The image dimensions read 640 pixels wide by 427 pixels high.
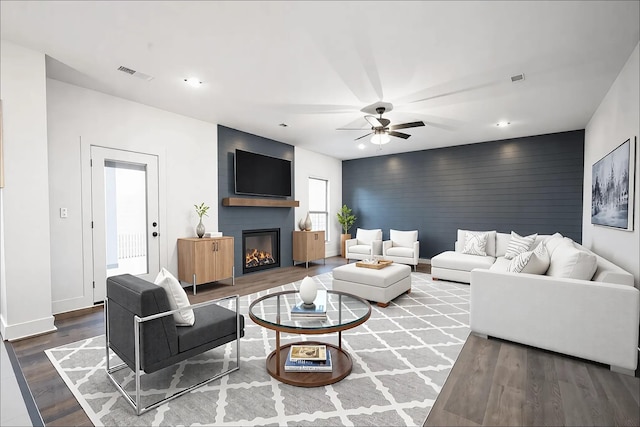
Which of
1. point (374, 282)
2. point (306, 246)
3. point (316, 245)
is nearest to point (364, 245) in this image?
point (316, 245)

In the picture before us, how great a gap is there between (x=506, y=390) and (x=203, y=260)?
4.07 m

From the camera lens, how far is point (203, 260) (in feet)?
15.4

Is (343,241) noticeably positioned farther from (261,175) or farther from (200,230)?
(200,230)

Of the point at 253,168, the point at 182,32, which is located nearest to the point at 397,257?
the point at 253,168

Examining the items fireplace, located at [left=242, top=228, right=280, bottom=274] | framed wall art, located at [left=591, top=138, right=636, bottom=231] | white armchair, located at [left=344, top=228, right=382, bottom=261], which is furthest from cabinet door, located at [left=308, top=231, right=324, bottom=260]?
framed wall art, located at [left=591, top=138, right=636, bottom=231]

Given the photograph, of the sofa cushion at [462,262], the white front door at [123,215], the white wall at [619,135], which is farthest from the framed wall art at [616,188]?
the white front door at [123,215]

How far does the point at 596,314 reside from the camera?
2465 millimetres

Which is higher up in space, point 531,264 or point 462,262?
point 531,264

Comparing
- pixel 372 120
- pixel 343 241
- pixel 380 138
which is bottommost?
pixel 343 241

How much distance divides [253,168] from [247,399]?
4.58m

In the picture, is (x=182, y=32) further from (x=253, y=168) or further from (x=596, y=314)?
(x=596, y=314)

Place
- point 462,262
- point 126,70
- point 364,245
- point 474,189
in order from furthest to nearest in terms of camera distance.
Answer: point 364,245, point 474,189, point 462,262, point 126,70

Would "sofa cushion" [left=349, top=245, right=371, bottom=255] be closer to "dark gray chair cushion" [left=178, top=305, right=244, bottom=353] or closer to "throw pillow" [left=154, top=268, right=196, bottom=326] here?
"dark gray chair cushion" [left=178, top=305, right=244, bottom=353]

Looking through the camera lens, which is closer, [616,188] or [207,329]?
[207,329]
